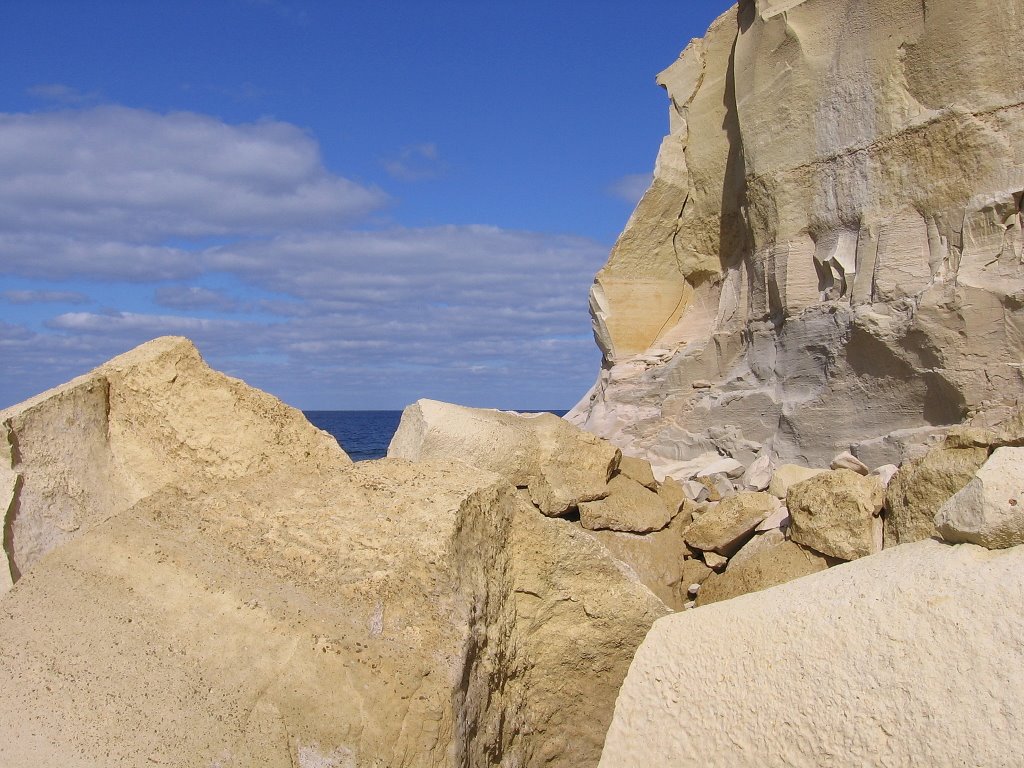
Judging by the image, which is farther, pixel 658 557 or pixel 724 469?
pixel 724 469

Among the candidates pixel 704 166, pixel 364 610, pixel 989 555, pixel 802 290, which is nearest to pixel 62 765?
pixel 364 610

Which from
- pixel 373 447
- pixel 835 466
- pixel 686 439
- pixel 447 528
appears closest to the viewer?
pixel 447 528

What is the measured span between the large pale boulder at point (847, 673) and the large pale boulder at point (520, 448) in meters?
3.13

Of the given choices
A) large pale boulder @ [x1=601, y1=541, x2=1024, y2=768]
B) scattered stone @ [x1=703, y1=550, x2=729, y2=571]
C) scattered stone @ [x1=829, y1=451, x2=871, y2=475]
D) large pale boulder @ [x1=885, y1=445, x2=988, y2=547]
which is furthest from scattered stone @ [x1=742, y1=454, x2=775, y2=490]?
large pale boulder @ [x1=601, y1=541, x2=1024, y2=768]

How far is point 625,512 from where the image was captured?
742 centimetres

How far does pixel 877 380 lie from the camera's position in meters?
7.95

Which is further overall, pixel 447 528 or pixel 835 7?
pixel 835 7

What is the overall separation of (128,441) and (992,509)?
3167 mm

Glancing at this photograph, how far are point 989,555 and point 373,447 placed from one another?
101ft

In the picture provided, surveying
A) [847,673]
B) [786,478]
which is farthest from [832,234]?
[847,673]

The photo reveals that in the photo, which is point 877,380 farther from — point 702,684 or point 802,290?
point 702,684

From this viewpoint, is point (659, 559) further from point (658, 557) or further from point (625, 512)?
point (625, 512)

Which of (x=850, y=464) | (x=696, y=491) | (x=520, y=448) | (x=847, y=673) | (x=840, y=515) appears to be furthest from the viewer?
(x=696, y=491)

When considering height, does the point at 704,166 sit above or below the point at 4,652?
above
